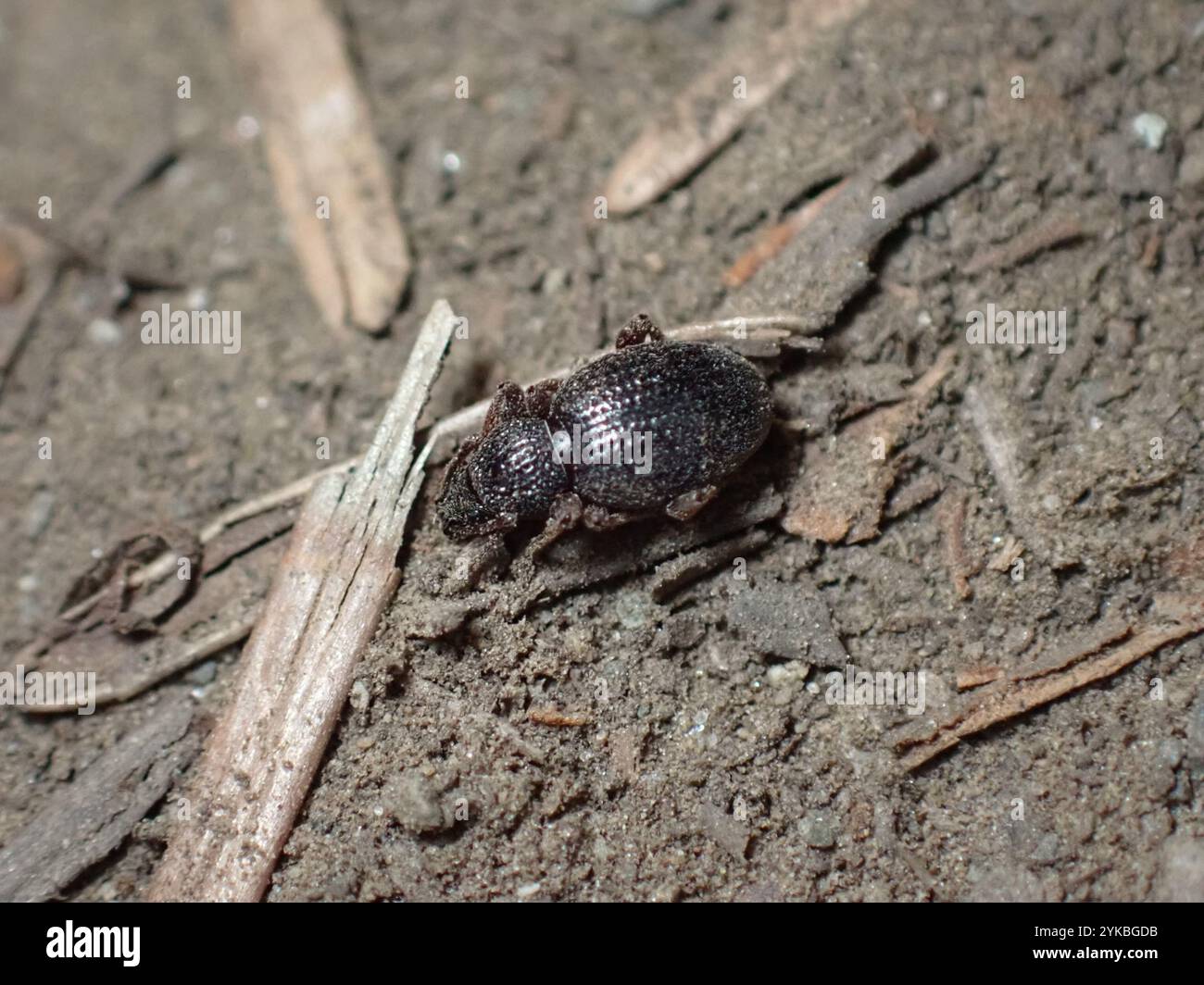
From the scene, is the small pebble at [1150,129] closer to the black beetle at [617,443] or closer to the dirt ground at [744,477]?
the dirt ground at [744,477]

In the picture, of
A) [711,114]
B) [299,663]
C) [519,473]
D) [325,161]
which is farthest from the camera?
[325,161]

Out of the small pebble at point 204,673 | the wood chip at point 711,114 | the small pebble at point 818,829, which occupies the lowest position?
the small pebble at point 818,829

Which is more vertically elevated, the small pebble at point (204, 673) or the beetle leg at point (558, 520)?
the beetle leg at point (558, 520)

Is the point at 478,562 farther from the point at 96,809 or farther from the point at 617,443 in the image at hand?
the point at 96,809

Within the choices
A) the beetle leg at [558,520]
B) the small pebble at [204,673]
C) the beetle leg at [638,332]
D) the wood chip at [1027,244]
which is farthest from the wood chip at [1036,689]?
the small pebble at [204,673]

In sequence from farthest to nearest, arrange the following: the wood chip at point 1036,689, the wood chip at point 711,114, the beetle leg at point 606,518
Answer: the wood chip at point 711,114, the beetle leg at point 606,518, the wood chip at point 1036,689

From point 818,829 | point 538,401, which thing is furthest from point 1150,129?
point 818,829
